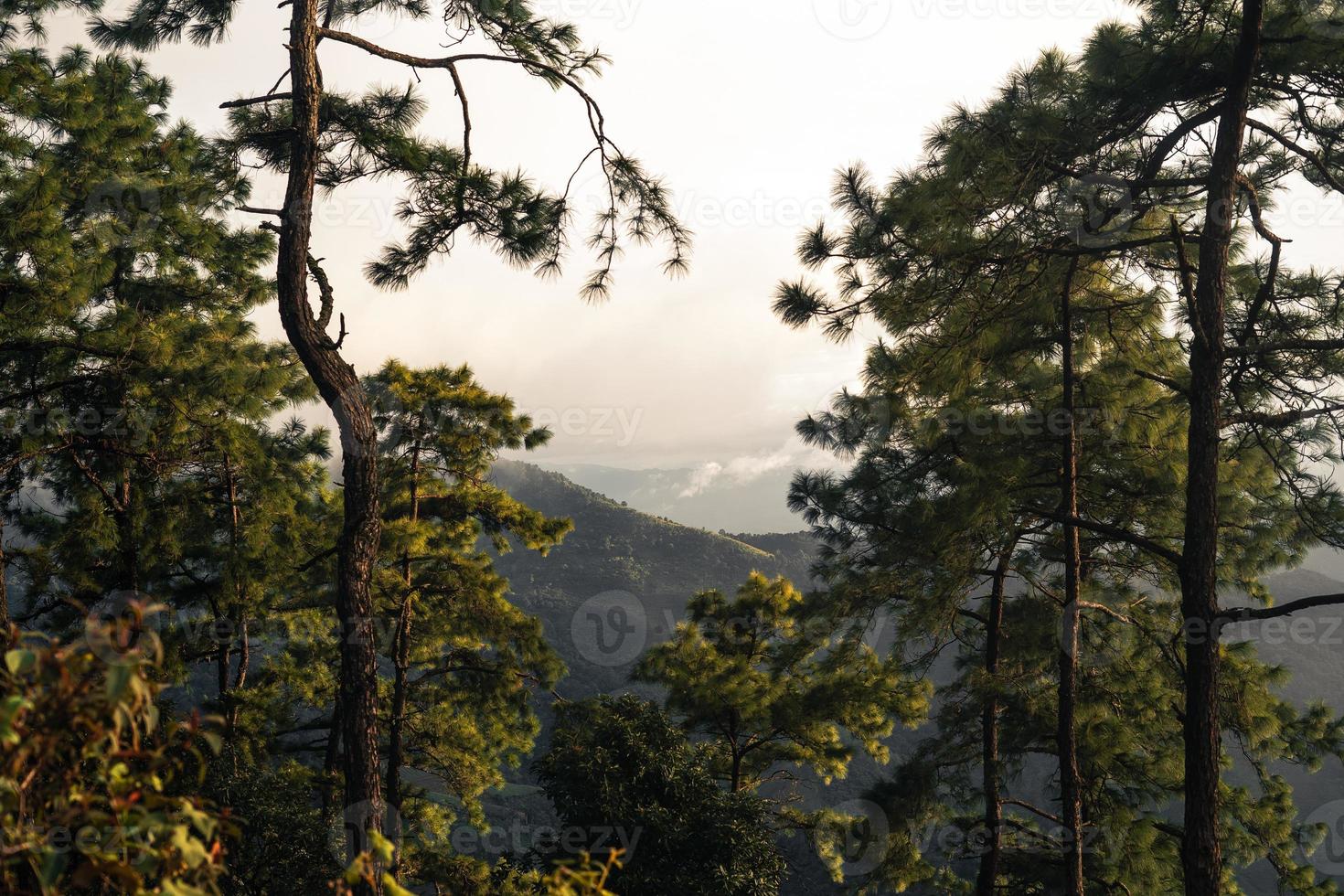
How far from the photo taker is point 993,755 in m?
13.0

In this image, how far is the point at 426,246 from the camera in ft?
26.5

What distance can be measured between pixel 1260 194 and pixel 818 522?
7.93 metres

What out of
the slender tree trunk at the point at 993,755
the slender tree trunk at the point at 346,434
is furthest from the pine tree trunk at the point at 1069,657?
the slender tree trunk at the point at 346,434

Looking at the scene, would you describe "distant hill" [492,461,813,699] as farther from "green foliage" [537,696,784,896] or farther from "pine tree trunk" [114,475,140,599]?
"green foliage" [537,696,784,896]

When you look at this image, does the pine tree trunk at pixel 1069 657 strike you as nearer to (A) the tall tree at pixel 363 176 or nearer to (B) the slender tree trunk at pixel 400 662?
(A) the tall tree at pixel 363 176

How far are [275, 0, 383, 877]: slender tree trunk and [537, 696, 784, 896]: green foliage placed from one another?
366 cm

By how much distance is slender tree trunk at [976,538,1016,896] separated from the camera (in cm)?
1234

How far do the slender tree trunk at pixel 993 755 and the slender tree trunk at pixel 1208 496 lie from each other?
5045 millimetres

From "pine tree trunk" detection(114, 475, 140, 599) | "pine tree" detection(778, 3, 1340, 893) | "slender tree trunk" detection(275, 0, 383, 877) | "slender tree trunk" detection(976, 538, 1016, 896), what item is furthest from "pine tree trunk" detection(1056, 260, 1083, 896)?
"pine tree trunk" detection(114, 475, 140, 599)

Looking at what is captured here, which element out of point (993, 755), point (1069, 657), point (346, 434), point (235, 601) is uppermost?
point (346, 434)

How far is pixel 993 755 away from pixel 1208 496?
797 cm

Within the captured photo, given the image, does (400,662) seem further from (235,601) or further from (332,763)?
(235,601)

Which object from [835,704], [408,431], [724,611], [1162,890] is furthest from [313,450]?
[1162,890]

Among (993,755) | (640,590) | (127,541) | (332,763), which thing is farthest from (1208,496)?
(640,590)
